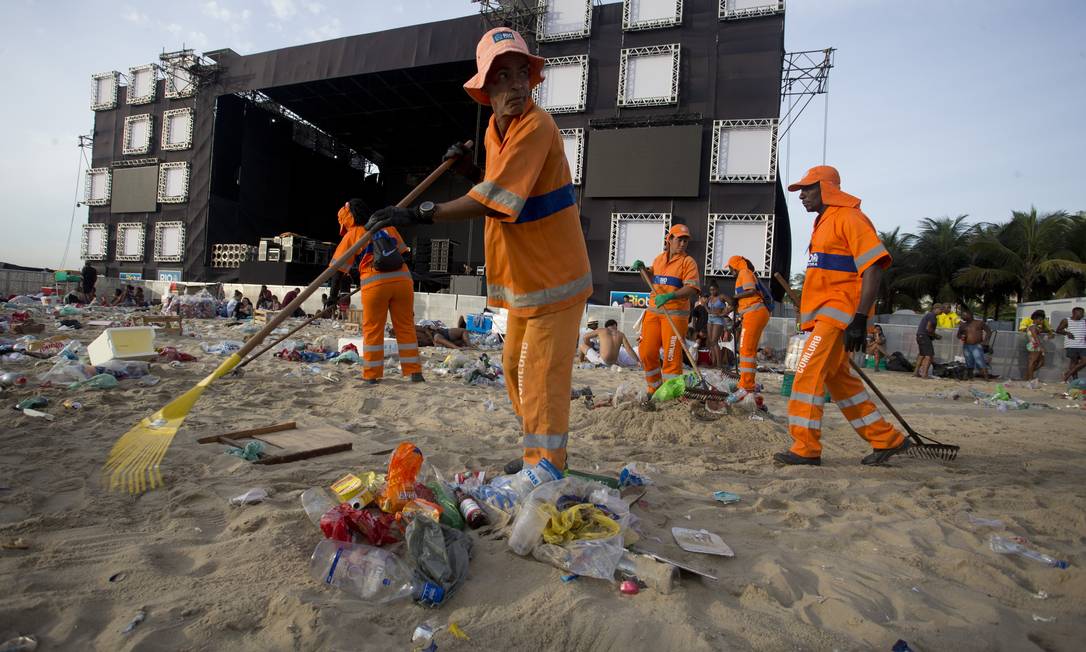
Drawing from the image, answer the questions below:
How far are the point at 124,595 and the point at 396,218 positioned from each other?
1543 mm

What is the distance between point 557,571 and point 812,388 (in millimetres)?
2409

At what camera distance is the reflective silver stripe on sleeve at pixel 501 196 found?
2.01 m

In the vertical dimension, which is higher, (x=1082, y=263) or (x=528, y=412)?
(x=1082, y=263)

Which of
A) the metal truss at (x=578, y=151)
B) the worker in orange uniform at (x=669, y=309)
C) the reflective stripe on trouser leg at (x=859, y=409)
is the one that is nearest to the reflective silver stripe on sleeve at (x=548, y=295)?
the reflective stripe on trouser leg at (x=859, y=409)

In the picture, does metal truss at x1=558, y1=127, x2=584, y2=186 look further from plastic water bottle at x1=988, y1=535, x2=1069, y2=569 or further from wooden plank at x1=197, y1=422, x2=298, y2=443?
plastic water bottle at x1=988, y1=535, x2=1069, y2=569

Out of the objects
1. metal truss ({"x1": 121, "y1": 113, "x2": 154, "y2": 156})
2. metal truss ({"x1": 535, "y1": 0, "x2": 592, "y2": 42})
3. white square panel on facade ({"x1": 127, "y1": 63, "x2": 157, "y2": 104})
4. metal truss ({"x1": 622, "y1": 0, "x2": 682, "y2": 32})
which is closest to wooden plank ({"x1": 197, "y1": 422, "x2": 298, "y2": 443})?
metal truss ({"x1": 622, "y1": 0, "x2": 682, "y2": 32})

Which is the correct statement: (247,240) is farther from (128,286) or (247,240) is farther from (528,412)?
(528,412)

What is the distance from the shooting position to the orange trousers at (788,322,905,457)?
340cm

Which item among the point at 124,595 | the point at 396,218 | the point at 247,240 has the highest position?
the point at 247,240

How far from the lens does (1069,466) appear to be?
367cm

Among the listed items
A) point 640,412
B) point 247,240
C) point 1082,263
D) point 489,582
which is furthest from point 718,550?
point 1082,263

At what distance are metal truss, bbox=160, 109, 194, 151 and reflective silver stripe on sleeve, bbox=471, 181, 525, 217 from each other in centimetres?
2722

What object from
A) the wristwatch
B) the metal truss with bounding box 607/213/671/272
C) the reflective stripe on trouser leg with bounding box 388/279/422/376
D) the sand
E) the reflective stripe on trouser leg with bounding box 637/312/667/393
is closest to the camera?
the sand

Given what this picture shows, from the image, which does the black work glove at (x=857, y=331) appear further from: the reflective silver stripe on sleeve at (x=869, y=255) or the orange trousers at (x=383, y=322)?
the orange trousers at (x=383, y=322)
